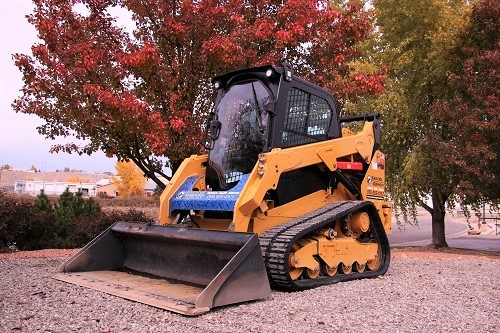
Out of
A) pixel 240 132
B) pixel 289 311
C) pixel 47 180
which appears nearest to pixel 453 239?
pixel 240 132

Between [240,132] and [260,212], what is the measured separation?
1.23 metres

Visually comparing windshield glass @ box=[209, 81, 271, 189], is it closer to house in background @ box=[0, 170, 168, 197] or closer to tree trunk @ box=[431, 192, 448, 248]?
tree trunk @ box=[431, 192, 448, 248]

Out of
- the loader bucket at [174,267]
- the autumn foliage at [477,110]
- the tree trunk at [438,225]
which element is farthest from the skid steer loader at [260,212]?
the tree trunk at [438,225]

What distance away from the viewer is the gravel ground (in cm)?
480

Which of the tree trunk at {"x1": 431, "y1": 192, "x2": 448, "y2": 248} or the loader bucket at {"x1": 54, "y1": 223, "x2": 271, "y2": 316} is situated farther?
the tree trunk at {"x1": 431, "y1": 192, "x2": 448, "y2": 248}

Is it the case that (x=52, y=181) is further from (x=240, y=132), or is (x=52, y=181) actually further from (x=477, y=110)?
(x=240, y=132)

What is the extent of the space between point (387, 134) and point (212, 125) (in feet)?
37.4

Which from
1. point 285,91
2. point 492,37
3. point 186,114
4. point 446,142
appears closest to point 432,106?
point 446,142

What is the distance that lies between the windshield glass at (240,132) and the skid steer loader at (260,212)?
0.01m

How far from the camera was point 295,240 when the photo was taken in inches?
255

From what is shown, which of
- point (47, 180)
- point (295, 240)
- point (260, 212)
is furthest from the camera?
point (47, 180)

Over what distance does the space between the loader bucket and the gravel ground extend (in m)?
0.16

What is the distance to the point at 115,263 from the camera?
759 cm

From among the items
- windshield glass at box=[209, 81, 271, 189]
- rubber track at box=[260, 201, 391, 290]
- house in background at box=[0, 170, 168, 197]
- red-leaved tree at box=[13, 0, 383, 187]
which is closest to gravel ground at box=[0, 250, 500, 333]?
rubber track at box=[260, 201, 391, 290]
